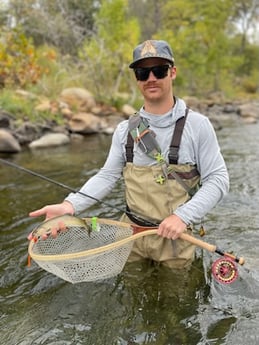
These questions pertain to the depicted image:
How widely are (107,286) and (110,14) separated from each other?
17877mm

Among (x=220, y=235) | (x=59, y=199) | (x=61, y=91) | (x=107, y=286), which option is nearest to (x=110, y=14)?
(x=61, y=91)

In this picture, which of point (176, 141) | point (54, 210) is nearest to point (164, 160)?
point (176, 141)

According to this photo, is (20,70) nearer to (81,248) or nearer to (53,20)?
(53,20)

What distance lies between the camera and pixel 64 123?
15609 millimetres

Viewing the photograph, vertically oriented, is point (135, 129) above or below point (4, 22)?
below

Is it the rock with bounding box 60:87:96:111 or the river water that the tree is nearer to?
the rock with bounding box 60:87:96:111

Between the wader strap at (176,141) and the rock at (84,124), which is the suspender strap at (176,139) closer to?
the wader strap at (176,141)

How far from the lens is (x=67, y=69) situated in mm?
20922

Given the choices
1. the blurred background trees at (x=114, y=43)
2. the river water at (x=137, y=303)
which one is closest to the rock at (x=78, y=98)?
the blurred background trees at (x=114, y=43)

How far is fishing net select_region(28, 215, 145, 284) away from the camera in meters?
2.83

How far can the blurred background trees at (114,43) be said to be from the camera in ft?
57.4

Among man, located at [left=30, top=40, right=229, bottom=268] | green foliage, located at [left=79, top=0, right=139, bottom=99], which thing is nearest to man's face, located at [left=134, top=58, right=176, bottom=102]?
man, located at [left=30, top=40, right=229, bottom=268]

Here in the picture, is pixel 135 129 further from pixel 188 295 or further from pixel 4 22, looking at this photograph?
pixel 4 22

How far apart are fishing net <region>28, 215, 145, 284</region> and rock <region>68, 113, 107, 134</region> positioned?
12256mm
